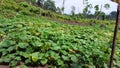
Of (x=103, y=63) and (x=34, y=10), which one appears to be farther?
(x=34, y=10)

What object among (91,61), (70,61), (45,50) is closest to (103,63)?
(91,61)

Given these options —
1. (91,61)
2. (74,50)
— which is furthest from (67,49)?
(91,61)

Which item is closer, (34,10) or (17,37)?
(17,37)

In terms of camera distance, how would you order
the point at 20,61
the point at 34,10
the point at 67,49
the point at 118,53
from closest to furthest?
1. the point at 20,61
2. the point at 67,49
3. the point at 118,53
4. the point at 34,10

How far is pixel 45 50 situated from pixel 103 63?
4.88 feet

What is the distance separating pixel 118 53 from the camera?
8352 mm

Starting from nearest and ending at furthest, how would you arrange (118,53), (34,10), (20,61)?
(20,61)
(118,53)
(34,10)

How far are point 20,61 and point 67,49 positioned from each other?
1.36 metres

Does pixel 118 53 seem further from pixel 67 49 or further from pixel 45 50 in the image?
pixel 45 50

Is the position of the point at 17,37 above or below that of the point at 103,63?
above

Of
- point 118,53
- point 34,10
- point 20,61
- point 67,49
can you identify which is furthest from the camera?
point 34,10

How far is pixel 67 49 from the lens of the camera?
744cm

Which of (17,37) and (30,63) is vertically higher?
(17,37)

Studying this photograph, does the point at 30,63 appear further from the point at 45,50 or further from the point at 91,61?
the point at 91,61
